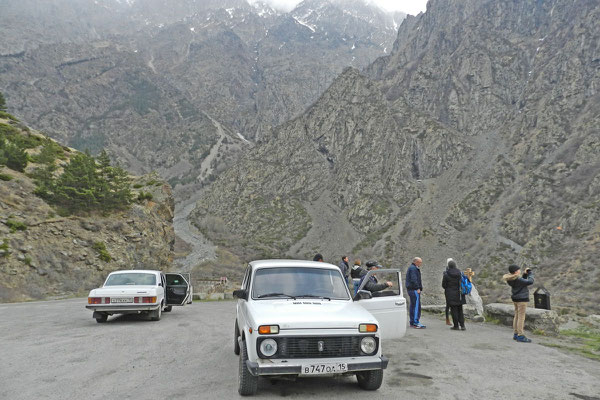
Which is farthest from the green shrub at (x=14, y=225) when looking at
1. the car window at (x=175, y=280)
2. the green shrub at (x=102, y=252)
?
the car window at (x=175, y=280)

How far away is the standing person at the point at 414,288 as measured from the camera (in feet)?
40.3

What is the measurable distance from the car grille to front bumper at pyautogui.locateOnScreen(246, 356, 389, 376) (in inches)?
3.3

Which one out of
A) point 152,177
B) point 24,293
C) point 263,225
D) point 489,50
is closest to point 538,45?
point 489,50

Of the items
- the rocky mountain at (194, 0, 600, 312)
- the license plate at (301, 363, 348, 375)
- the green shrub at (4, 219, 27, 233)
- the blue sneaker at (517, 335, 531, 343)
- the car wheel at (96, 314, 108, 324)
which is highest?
the rocky mountain at (194, 0, 600, 312)

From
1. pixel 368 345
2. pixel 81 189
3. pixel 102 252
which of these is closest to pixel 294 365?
pixel 368 345

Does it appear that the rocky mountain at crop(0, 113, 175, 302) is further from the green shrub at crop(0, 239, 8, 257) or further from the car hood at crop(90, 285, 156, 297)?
the car hood at crop(90, 285, 156, 297)

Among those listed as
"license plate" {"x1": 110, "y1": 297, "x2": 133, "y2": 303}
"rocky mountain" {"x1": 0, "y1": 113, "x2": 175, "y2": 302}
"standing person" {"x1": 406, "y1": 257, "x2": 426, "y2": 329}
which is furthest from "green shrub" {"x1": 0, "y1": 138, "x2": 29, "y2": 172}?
"standing person" {"x1": 406, "y1": 257, "x2": 426, "y2": 329}

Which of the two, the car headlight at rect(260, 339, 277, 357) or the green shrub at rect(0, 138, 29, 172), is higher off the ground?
the green shrub at rect(0, 138, 29, 172)

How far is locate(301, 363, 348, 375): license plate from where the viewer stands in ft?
17.7

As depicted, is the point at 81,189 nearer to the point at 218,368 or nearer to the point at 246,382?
the point at 218,368

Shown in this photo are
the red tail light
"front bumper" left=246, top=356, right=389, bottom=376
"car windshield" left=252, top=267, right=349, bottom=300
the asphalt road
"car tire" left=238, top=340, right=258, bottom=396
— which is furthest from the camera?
the red tail light

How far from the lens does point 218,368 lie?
24.6 feet

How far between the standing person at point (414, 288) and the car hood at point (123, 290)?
809 cm

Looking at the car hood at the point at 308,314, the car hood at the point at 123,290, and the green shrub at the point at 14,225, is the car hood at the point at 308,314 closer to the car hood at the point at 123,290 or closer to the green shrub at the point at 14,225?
the car hood at the point at 123,290
